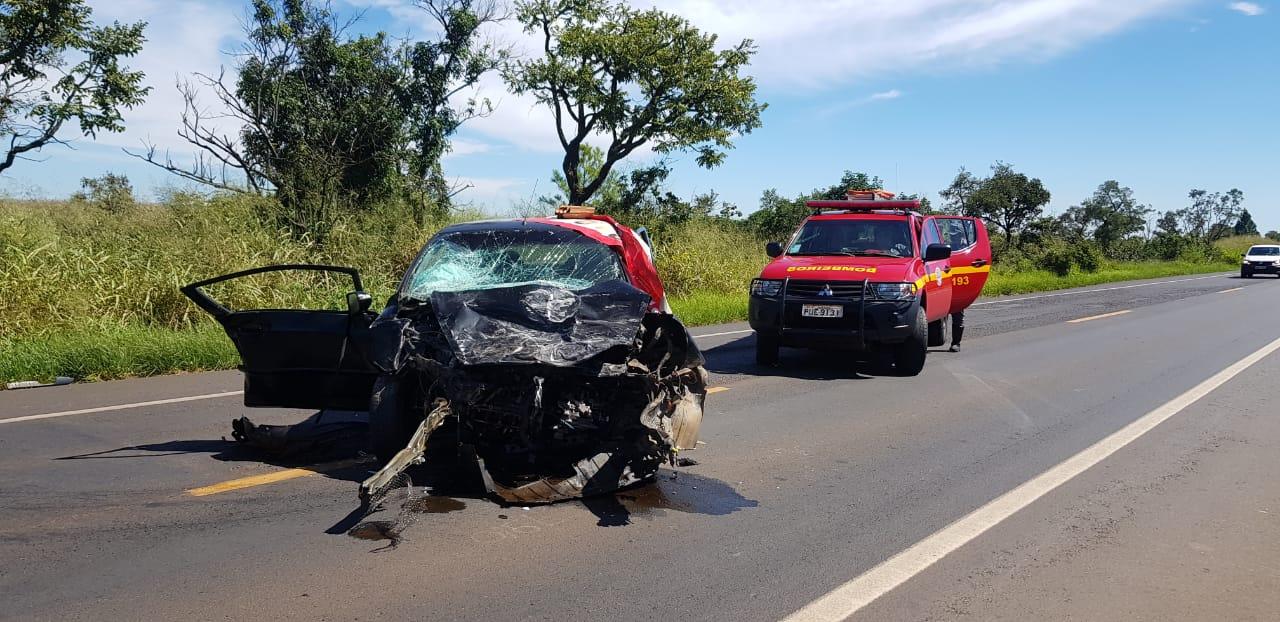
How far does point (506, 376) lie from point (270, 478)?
1.79 meters

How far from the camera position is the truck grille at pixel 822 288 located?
10906 millimetres

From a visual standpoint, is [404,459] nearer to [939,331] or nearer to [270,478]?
[270,478]

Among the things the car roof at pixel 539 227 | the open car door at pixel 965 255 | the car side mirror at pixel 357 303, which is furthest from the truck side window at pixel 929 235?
the car side mirror at pixel 357 303

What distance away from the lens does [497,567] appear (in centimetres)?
443

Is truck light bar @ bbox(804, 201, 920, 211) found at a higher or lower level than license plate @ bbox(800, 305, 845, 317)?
higher

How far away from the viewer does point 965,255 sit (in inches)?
539

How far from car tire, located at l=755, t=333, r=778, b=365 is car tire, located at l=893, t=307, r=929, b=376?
1.44m

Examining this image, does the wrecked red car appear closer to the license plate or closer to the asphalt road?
the asphalt road

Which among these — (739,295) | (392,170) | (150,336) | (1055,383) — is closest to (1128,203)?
(739,295)

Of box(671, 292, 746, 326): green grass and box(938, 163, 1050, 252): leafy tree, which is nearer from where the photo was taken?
box(671, 292, 746, 326): green grass

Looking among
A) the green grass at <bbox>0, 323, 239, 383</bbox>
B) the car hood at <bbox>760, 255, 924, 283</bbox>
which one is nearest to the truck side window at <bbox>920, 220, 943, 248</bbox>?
the car hood at <bbox>760, 255, 924, 283</bbox>

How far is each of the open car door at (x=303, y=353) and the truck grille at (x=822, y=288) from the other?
19.8 ft

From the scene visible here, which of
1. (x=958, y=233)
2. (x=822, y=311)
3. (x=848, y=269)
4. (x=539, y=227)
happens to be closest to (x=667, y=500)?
(x=539, y=227)

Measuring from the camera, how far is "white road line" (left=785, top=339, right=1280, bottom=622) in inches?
160
